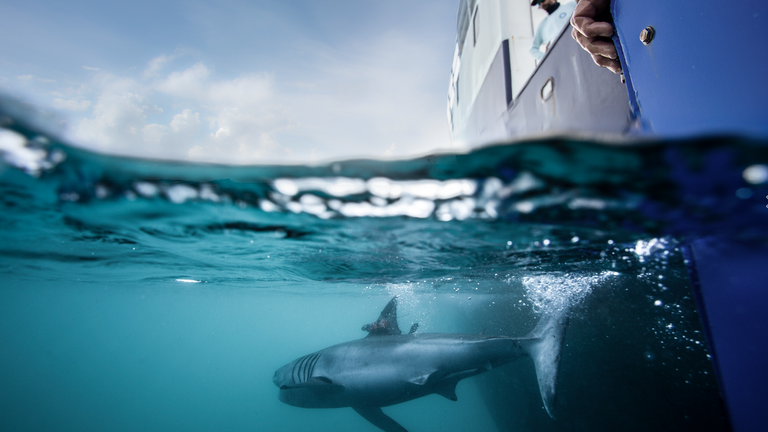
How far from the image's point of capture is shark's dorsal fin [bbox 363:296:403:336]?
9.64 meters

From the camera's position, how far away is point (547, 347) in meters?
6.38

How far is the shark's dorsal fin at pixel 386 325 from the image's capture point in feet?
31.6

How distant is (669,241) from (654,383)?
332 cm

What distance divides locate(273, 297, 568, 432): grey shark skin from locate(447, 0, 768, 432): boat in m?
3.54

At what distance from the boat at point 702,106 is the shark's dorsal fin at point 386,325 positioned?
7648 millimetres

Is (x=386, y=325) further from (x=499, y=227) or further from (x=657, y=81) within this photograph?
(x=657, y=81)

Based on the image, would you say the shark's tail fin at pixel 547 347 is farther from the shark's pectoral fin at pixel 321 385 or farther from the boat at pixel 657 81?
→ the shark's pectoral fin at pixel 321 385

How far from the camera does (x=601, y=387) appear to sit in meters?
7.25

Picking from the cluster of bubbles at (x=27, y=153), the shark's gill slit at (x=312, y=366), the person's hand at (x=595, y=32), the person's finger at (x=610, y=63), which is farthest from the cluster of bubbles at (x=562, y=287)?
the cluster of bubbles at (x=27, y=153)

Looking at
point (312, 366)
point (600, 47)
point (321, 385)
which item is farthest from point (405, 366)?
point (600, 47)

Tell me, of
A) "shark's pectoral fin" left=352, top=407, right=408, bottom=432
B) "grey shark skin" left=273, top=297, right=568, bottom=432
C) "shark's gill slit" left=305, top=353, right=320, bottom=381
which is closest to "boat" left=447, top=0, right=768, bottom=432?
"grey shark skin" left=273, top=297, right=568, bottom=432

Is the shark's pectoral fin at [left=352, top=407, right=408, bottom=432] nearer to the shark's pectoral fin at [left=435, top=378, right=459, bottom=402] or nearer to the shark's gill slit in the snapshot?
the shark's gill slit

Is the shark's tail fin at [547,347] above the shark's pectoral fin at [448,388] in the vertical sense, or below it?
above

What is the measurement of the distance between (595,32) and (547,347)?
5927mm
